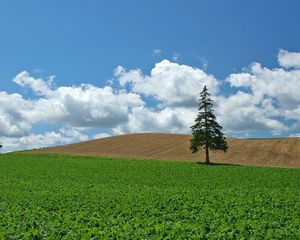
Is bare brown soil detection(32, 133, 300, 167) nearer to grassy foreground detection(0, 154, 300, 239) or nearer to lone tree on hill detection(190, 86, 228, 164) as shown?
lone tree on hill detection(190, 86, 228, 164)

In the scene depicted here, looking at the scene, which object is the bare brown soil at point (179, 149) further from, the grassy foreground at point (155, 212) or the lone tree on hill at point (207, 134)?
the grassy foreground at point (155, 212)

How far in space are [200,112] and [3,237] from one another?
55.2 m

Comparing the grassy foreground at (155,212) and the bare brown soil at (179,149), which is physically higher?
the bare brown soil at (179,149)

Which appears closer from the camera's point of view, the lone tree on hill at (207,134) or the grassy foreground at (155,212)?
the grassy foreground at (155,212)

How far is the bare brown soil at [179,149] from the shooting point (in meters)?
72.8

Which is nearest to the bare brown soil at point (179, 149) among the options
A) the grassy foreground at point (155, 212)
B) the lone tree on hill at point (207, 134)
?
the lone tree on hill at point (207, 134)

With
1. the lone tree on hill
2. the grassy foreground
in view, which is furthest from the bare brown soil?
the grassy foreground

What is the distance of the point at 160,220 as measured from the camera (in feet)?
59.1

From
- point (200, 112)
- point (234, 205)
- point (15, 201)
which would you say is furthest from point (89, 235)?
point (200, 112)

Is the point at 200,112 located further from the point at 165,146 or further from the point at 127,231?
the point at 127,231

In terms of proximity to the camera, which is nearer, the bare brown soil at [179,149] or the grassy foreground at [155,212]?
the grassy foreground at [155,212]

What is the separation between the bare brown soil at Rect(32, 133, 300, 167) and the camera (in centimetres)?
7275

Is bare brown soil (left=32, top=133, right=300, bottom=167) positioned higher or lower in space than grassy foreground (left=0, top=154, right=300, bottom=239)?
higher

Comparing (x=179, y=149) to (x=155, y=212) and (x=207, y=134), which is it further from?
(x=155, y=212)
